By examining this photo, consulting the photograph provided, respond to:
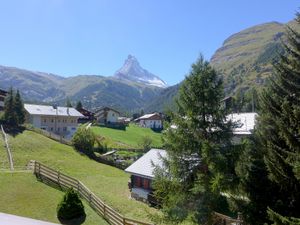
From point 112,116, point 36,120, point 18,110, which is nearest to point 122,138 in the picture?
point 36,120

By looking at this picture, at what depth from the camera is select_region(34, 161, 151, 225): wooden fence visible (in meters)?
25.8

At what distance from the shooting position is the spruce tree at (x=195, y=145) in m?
22.0

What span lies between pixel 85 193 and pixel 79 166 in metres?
23.0

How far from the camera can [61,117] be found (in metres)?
91.6

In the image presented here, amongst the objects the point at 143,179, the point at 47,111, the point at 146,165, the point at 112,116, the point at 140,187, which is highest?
the point at 112,116

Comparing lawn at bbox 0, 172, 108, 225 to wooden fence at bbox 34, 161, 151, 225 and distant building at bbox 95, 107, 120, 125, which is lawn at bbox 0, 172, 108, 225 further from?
distant building at bbox 95, 107, 120, 125

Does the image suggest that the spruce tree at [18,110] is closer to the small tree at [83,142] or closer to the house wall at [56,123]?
the house wall at [56,123]

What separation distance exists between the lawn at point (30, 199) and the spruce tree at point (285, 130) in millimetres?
13886

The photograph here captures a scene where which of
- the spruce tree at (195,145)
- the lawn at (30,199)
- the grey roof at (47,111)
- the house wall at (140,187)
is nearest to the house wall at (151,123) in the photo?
the grey roof at (47,111)

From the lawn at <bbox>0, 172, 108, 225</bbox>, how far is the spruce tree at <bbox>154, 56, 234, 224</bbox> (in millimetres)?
7448

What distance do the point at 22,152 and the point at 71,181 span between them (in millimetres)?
26066

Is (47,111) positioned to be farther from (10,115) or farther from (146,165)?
(146,165)

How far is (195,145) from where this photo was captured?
22.6 metres

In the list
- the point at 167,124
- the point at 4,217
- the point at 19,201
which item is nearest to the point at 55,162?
the point at 19,201
